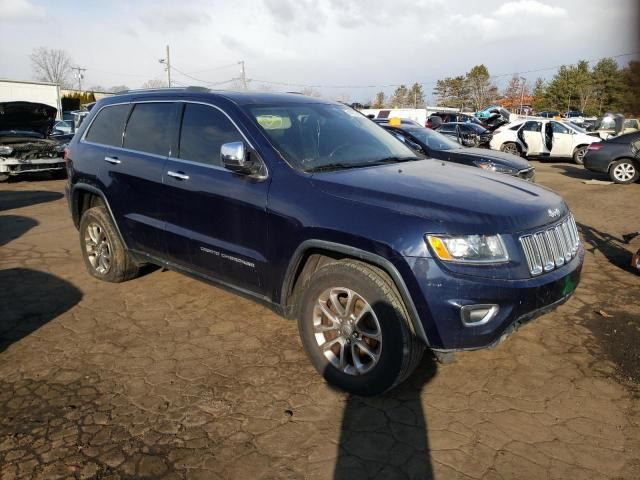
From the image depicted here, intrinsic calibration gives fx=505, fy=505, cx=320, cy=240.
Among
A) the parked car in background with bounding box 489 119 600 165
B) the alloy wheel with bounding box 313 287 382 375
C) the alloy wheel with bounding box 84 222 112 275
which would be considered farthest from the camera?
the parked car in background with bounding box 489 119 600 165

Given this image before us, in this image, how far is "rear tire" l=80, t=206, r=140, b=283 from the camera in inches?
188

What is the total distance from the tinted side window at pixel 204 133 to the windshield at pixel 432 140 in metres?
5.87

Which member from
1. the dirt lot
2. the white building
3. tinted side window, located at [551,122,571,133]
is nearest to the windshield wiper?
the dirt lot

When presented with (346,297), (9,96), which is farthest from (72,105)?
(346,297)

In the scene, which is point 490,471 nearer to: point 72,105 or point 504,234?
point 504,234

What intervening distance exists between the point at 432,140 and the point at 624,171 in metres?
6.35

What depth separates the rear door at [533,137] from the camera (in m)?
17.7

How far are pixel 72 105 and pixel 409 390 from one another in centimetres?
4823

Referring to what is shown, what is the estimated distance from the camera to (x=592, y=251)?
20.7 feet

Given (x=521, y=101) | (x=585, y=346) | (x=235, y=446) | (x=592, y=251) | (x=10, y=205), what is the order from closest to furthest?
(x=235, y=446) < (x=585, y=346) < (x=592, y=251) < (x=10, y=205) < (x=521, y=101)

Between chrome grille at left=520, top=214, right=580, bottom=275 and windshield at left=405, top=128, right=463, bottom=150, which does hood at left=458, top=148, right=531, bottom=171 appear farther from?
chrome grille at left=520, top=214, right=580, bottom=275

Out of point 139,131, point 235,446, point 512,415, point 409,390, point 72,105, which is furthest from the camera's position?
point 72,105

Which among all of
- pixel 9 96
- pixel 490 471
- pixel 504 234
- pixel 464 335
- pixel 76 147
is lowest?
pixel 490 471

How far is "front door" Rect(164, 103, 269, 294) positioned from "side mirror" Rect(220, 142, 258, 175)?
75 mm
